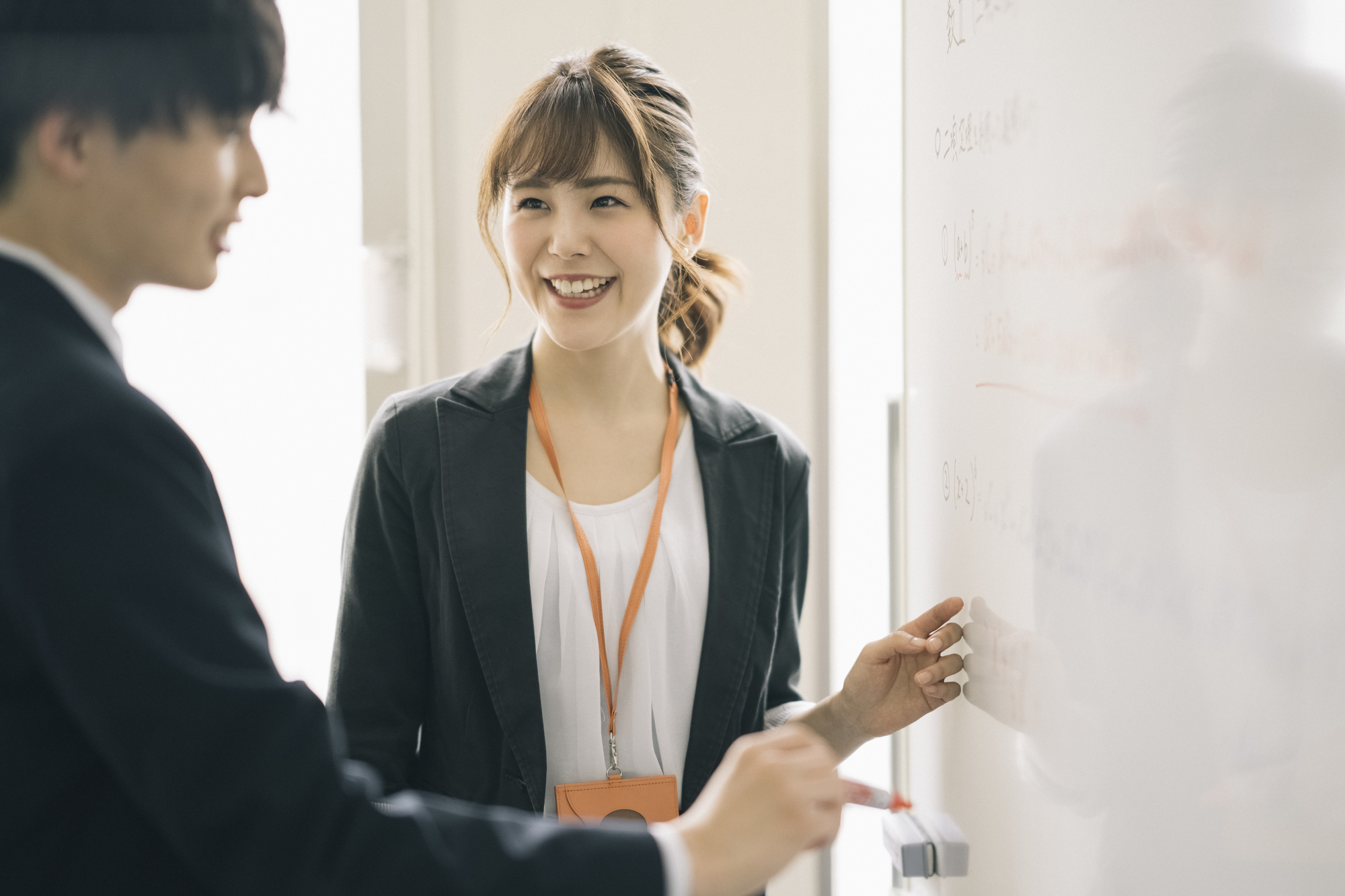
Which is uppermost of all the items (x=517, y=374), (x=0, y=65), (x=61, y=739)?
(x=0, y=65)

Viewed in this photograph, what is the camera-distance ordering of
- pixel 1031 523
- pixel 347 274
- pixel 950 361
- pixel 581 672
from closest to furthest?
pixel 1031 523
pixel 950 361
pixel 581 672
pixel 347 274

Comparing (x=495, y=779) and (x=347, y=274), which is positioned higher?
(x=347, y=274)

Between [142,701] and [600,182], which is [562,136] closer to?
[600,182]

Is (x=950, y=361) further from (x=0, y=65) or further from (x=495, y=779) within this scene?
(x=0, y=65)

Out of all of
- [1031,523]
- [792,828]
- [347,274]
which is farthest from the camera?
[347,274]

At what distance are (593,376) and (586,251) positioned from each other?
0.18 metres

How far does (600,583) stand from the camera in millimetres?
1205

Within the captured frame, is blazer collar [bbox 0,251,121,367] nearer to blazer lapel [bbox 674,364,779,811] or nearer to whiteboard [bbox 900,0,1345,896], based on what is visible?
whiteboard [bbox 900,0,1345,896]

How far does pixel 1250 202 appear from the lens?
576mm

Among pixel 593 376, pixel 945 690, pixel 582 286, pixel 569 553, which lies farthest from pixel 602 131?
pixel 945 690

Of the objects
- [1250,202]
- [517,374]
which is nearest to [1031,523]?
[1250,202]

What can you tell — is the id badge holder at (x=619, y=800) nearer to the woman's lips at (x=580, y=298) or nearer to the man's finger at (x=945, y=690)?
the man's finger at (x=945, y=690)

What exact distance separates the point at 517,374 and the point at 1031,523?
0.67 m

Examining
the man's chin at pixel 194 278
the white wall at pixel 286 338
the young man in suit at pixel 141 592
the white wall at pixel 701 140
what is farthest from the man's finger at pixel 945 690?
the white wall at pixel 286 338
